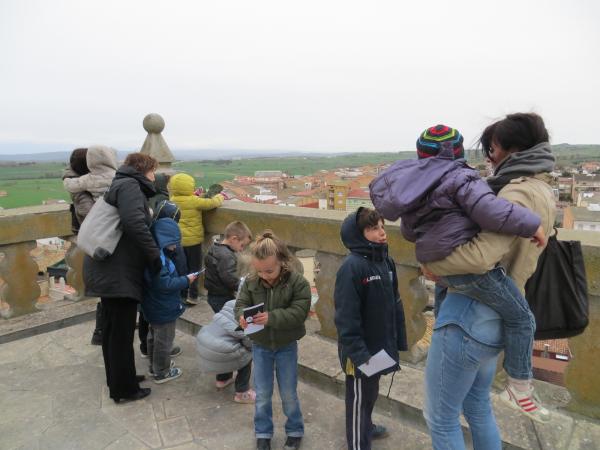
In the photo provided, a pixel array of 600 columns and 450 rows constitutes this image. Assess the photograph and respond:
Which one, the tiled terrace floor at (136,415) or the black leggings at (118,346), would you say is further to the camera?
the black leggings at (118,346)

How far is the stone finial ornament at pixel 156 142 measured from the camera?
535cm

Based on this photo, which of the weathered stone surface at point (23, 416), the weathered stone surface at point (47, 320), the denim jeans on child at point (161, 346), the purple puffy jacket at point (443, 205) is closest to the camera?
the purple puffy jacket at point (443, 205)

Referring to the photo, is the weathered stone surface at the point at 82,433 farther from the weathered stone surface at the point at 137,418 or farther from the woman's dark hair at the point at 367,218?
the woman's dark hair at the point at 367,218

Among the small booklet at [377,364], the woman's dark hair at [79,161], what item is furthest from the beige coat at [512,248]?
the woman's dark hair at [79,161]

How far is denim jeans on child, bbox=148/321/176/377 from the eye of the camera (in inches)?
128

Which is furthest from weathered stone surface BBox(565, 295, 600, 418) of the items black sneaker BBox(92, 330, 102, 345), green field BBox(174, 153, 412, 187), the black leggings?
green field BBox(174, 153, 412, 187)

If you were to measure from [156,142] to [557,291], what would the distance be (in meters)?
4.77

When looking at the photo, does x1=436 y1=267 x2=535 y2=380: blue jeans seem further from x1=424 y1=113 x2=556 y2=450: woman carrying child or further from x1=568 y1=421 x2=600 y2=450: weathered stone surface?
x1=568 y1=421 x2=600 y2=450: weathered stone surface

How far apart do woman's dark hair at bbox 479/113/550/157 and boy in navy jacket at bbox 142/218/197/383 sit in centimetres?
224

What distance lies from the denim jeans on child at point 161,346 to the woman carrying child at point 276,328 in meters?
0.93

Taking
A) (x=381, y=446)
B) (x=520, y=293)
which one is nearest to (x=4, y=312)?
(x=381, y=446)

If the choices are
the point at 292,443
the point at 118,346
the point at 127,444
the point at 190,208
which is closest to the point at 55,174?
the point at 190,208

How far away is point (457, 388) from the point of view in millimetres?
1761

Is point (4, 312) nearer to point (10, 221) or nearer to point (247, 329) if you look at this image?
point (10, 221)
